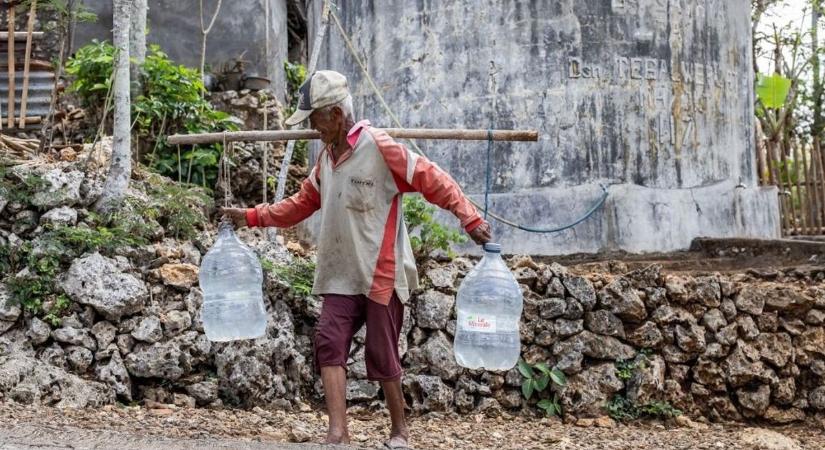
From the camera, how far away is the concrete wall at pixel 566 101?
25.9 ft

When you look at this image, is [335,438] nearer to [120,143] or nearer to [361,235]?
[361,235]

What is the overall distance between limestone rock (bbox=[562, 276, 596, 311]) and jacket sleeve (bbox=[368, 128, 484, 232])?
2.84m

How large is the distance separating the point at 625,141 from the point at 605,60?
2.21ft

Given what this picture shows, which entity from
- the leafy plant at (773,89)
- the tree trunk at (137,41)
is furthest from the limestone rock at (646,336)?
the leafy plant at (773,89)

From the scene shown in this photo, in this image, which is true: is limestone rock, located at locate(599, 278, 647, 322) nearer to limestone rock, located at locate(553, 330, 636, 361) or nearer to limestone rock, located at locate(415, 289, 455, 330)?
limestone rock, located at locate(553, 330, 636, 361)

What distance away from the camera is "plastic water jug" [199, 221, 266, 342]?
496 cm

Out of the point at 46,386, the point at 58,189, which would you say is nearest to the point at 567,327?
the point at 46,386

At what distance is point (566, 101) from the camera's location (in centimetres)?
790

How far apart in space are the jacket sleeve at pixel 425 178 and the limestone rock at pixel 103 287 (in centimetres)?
254

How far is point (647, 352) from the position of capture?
7.13 meters

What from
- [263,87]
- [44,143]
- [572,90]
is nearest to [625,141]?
[572,90]

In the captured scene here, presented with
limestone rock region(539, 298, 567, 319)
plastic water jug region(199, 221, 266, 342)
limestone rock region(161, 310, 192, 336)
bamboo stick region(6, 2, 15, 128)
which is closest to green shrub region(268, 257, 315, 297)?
limestone rock region(161, 310, 192, 336)

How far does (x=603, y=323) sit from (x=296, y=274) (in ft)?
7.26

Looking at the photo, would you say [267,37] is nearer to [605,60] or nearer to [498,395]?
[605,60]
